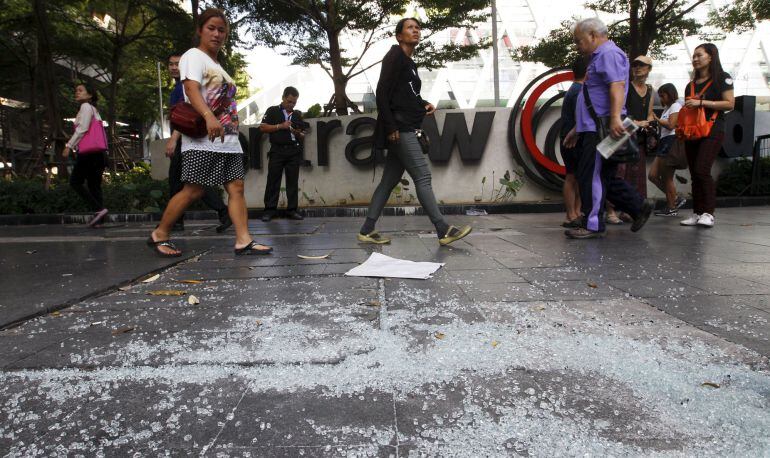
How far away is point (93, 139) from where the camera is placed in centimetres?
674

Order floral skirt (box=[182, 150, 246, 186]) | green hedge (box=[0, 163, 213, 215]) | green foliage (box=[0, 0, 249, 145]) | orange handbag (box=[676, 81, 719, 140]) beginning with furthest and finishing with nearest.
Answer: green foliage (box=[0, 0, 249, 145]) < green hedge (box=[0, 163, 213, 215]) < orange handbag (box=[676, 81, 719, 140]) < floral skirt (box=[182, 150, 246, 186])

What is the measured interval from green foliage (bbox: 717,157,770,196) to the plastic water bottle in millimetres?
7298

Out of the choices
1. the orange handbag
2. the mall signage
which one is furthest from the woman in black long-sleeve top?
the mall signage

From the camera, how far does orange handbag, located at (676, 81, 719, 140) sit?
539 centimetres

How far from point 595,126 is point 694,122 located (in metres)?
1.52

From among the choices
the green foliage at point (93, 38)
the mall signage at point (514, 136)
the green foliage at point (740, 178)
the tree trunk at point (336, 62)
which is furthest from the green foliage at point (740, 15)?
the green foliage at point (93, 38)

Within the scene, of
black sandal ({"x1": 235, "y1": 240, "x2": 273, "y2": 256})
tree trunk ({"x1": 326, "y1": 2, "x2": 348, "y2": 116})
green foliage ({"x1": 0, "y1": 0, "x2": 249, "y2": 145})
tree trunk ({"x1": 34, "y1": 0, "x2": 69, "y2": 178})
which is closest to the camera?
black sandal ({"x1": 235, "y1": 240, "x2": 273, "y2": 256})

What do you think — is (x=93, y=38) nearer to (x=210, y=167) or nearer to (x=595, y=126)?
(x=210, y=167)

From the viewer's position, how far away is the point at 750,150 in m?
10.5

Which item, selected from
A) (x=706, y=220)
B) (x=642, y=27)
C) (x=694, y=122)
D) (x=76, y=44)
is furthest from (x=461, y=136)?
(x=76, y=44)

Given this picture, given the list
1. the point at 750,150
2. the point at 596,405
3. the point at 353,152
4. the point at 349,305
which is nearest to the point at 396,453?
the point at 596,405

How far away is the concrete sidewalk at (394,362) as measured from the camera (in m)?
1.23

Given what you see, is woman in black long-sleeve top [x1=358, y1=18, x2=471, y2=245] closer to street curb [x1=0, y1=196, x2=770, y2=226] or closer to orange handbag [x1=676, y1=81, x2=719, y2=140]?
orange handbag [x1=676, y1=81, x2=719, y2=140]

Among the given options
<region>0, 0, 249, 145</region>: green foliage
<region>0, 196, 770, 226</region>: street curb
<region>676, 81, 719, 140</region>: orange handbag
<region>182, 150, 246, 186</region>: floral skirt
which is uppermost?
<region>0, 0, 249, 145</region>: green foliage
